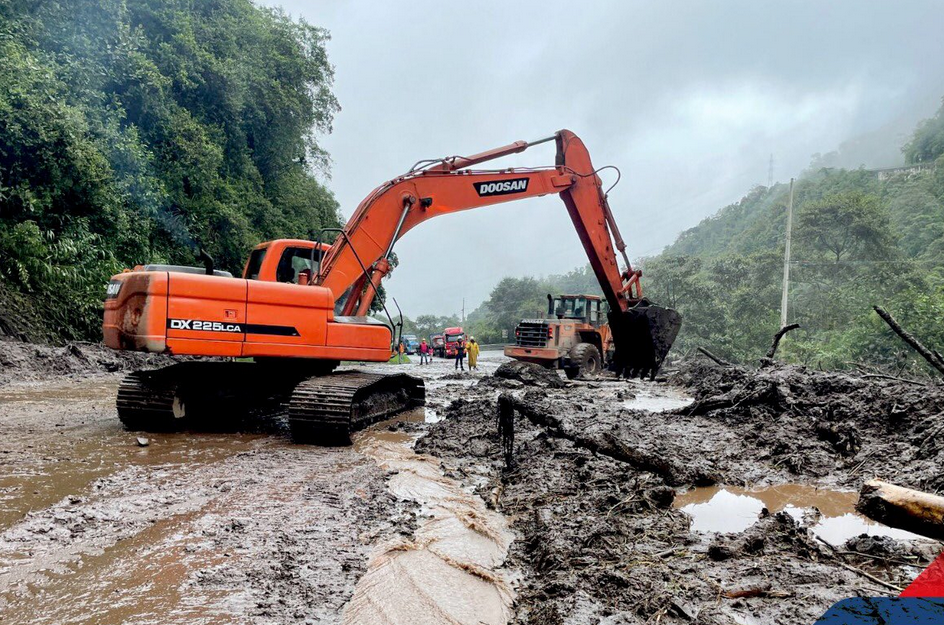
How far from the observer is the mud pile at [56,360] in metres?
9.98

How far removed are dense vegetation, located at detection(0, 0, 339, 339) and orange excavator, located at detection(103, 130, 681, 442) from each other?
24.5 feet

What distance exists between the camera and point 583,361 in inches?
626

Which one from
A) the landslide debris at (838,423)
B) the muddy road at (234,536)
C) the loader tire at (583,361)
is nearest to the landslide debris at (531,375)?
the loader tire at (583,361)

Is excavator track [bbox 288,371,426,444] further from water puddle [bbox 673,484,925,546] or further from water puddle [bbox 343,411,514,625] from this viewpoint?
water puddle [bbox 673,484,925,546]

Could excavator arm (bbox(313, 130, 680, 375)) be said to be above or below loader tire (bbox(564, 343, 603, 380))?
above

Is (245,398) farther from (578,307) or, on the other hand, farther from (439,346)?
(439,346)

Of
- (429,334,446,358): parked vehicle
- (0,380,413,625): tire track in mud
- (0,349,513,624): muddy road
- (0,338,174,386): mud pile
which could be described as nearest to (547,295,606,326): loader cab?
(0,338,174,386): mud pile

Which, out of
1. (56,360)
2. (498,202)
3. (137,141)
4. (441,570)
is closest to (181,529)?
(441,570)

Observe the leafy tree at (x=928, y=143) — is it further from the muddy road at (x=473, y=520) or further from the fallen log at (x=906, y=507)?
the fallen log at (x=906, y=507)

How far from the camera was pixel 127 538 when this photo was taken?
3.12 metres

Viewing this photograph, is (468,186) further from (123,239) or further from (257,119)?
(257,119)

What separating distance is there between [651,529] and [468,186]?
659 cm

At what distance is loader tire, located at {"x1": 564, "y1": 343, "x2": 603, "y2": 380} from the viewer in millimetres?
15750

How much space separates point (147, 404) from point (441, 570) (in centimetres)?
467
